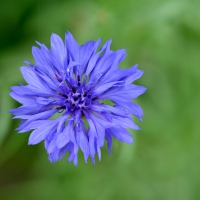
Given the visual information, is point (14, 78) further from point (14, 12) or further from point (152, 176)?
point (152, 176)

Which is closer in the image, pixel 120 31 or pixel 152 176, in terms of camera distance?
pixel 120 31

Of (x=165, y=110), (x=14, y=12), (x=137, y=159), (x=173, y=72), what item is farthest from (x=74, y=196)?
(x=14, y=12)

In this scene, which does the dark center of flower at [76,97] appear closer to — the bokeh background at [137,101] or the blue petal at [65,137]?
the blue petal at [65,137]

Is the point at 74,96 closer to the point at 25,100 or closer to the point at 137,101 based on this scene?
the point at 25,100

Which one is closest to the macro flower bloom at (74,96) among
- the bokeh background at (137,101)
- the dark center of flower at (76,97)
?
the dark center of flower at (76,97)

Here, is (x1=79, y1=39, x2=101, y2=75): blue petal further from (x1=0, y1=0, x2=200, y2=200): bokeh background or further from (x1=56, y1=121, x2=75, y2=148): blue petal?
(x1=0, y1=0, x2=200, y2=200): bokeh background

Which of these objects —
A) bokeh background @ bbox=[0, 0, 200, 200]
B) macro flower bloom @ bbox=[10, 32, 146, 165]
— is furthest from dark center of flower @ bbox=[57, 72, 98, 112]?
bokeh background @ bbox=[0, 0, 200, 200]
